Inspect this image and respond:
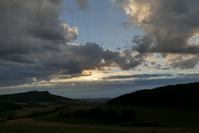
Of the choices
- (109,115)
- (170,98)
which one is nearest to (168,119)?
(109,115)

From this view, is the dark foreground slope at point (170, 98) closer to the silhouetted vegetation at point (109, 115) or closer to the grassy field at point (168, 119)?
the grassy field at point (168, 119)

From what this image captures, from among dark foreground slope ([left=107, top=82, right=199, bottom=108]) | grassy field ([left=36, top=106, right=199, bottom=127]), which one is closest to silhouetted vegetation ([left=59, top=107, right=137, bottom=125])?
grassy field ([left=36, top=106, right=199, bottom=127])

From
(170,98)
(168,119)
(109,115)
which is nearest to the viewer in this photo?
(168,119)

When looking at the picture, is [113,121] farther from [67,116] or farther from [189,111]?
[189,111]

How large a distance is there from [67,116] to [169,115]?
1638 inches

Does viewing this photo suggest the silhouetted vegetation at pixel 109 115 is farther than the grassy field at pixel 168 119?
Yes

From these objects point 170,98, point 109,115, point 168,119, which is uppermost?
point 170,98

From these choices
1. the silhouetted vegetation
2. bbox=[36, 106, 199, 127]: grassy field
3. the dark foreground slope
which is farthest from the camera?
the dark foreground slope

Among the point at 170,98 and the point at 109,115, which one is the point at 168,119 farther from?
the point at 170,98

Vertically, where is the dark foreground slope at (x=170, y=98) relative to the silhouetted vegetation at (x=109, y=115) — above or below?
above

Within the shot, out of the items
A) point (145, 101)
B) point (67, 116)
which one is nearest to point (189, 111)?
point (145, 101)

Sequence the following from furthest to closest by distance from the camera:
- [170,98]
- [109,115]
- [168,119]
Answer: [170,98] < [109,115] < [168,119]

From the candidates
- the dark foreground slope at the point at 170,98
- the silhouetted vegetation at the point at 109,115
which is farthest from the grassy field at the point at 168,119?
the dark foreground slope at the point at 170,98

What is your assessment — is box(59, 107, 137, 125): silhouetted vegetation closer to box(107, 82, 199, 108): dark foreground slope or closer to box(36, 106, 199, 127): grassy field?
box(36, 106, 199, 127): grassy field
